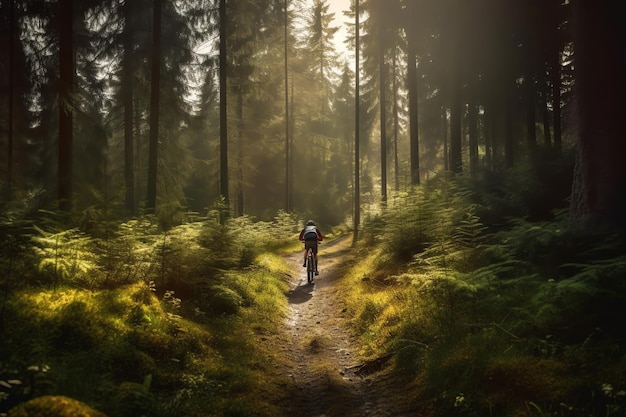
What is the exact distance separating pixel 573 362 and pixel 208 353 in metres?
5.58

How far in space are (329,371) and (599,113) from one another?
7.50 meters

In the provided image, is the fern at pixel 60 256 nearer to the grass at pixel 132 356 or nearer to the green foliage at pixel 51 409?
the grass at pixel 132 356

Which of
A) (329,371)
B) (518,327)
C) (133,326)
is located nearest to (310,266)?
(329,371)

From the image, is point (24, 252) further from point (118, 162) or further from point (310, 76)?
point (310, 76)

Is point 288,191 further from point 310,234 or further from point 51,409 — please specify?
point 51,409

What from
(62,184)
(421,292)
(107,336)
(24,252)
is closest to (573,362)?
(421,292)

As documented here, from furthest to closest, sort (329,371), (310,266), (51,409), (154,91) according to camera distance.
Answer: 1. (154,91)
2. (310,266)
3. (329,371)
4. (51,409)

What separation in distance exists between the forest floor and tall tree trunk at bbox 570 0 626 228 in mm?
5271

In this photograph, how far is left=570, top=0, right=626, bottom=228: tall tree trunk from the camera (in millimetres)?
7582

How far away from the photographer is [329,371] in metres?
7.02

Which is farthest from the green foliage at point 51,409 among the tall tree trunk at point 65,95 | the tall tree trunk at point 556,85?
the tall tree trunk at point 556,85

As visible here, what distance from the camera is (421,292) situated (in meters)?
8.72

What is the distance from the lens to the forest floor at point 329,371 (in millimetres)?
5781

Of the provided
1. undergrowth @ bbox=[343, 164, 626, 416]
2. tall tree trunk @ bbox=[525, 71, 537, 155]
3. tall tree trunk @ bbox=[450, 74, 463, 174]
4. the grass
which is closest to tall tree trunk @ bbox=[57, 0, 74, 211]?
the grass
